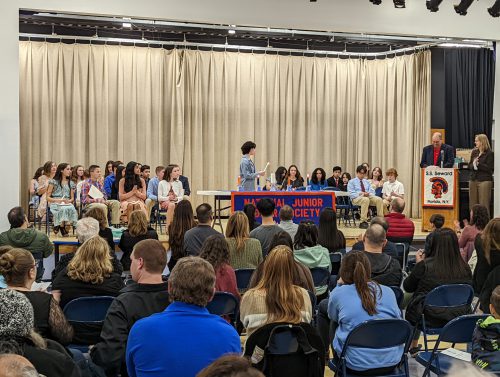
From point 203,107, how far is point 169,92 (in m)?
0.77

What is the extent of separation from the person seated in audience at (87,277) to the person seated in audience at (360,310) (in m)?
1.41

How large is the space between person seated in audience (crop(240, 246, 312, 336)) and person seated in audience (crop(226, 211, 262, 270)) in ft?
6.19

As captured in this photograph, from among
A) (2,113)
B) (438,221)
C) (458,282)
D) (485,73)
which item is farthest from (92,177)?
(485,73)

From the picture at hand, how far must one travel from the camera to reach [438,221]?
21.9 ft

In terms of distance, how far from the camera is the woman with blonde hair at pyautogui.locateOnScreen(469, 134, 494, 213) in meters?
10.5

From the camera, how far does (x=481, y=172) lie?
34.9 ft

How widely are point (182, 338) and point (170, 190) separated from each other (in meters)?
7.99

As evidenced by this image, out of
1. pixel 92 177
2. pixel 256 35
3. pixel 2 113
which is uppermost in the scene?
pixel 256 35

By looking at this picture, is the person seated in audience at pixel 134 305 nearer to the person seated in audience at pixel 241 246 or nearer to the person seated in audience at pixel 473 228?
the person seated in audience at pixel 241 246

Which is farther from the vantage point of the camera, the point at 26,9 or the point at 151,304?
the point at 26,9

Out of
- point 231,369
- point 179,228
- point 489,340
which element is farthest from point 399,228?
point 231,369

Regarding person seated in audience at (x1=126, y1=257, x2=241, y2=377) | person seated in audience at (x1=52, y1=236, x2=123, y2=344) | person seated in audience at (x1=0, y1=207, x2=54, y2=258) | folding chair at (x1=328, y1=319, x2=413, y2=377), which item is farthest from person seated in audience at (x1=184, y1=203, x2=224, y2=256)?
person seated in audience at (x1=126, y1=257, x2=241, y2=377)

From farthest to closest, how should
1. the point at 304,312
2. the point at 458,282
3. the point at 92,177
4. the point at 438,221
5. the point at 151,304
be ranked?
the point at 92,177 → the point at 438,221 → the point at 458,282 → the point at 304,312 → the point at 151,304

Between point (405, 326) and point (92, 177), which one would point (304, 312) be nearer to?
point (405, 326)
